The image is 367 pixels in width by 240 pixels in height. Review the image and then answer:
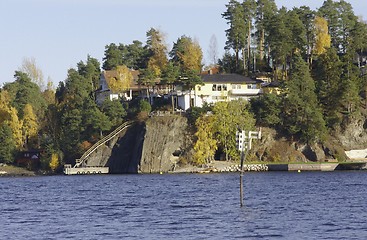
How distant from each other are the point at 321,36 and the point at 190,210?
256ft

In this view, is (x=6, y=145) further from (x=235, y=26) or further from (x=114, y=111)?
(x=235, y=26)

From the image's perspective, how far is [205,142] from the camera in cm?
10656

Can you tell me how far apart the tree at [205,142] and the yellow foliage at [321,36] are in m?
26.8

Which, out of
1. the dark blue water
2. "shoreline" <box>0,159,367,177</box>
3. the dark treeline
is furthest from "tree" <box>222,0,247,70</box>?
the dark blue water

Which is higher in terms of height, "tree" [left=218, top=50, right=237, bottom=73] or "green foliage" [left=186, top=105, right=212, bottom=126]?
"tree" [left=218, top=50, right=237, bottom=73]

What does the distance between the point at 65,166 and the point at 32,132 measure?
60.8 ft

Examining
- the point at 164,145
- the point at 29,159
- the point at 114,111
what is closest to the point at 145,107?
the point at 114,111

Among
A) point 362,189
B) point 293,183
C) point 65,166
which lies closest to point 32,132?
point 65,166

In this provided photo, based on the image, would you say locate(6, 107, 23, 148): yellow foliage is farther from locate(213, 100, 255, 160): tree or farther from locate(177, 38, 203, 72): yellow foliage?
locate(213, 100, 255, 160): tree

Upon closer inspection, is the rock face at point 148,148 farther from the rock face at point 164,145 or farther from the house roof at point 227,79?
the house roof at point 227,79

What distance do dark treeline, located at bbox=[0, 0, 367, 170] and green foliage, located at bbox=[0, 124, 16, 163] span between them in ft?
0.50

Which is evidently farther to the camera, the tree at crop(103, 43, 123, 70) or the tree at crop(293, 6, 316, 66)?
the tree at crop(103, 43, 123, 70)

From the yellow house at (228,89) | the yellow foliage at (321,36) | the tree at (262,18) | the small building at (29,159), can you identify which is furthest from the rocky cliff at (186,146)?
the tree at (262,18)

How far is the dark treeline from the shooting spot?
112 metres
